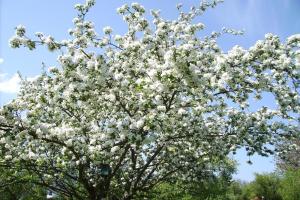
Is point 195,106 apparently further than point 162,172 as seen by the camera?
No

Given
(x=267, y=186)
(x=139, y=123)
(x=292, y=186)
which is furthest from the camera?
(x=267, y=186)

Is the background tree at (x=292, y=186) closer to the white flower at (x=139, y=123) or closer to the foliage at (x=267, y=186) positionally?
the foliage at (x=267, y=186)

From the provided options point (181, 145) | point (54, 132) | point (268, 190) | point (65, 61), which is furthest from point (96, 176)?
point (268, 190)

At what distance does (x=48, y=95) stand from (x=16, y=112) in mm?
1397

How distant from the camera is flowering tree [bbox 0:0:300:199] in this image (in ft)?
31.5

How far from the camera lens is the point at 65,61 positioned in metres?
10.1

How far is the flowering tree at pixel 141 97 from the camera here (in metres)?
9.61

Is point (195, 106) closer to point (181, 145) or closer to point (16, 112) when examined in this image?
point (181, 145)

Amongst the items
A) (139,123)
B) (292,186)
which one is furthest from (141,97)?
(292,186)

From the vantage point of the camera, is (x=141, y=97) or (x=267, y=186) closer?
(x=141, y=97)

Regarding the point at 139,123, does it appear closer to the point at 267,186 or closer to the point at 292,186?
the point at 292,186

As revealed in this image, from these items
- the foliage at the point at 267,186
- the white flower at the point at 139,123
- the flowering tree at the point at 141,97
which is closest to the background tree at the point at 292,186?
the foliage at the point at 267,186

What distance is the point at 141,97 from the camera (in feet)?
33.7

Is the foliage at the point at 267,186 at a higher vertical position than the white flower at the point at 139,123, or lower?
higher
